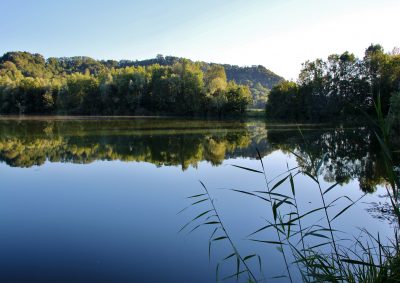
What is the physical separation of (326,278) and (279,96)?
168 ft

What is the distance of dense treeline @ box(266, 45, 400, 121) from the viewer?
41156 mm

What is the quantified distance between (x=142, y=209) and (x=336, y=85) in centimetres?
4357

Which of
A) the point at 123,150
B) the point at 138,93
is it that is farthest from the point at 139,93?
the point at 123,150

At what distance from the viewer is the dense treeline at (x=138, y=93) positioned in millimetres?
62812

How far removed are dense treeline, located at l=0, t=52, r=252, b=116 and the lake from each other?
43.2 metres

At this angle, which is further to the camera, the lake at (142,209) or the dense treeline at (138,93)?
the dense treeline at (138,93)

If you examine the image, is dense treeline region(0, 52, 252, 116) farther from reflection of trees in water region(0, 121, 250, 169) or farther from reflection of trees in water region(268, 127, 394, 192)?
reflection of trees in water region(268, 127, 394, 192)

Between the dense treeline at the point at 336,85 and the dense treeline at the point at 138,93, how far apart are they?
1049 cm

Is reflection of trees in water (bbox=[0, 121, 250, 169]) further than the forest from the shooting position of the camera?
No

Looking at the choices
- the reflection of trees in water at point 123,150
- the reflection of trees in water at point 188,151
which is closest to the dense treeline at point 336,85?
the reflection of trees in water at point 188,151

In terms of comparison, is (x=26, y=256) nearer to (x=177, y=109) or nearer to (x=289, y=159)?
(x=289, y=159)

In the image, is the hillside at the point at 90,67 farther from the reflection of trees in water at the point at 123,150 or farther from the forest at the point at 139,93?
the reflection of trees in water at the point at 123,150

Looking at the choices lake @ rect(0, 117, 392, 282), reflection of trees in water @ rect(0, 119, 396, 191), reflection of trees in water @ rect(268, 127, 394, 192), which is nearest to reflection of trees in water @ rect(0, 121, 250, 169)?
reflection of trees in water @ rect(0, 119, 396, 191)

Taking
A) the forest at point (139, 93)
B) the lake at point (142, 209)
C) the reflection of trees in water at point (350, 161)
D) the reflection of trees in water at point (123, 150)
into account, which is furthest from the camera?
the forest at point (139, 93)
